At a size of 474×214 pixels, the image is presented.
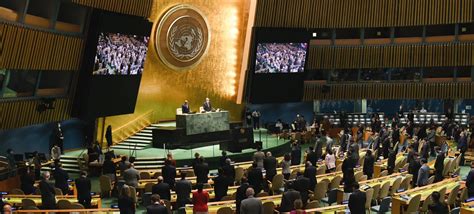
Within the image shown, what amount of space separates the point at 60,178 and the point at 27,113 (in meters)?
6.66

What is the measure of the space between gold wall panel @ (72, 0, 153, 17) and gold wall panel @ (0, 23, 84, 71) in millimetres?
1422

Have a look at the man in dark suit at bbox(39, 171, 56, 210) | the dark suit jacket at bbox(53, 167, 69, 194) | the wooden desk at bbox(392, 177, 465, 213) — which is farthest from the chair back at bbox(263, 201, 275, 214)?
the dark suit jacket at bbox(53, 167, 69, 194)

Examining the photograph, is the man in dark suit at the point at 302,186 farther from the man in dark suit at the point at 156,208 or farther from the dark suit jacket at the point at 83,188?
the dark suit jacket at the point at 83,188

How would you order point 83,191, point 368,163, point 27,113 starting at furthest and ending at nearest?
point 27,113 < point 368,163 < point 83,191

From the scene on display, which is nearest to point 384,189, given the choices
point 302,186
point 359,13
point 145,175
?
point 302,186

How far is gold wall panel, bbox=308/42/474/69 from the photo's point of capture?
3175cm

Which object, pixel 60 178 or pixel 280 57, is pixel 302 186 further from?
pixel 280 57

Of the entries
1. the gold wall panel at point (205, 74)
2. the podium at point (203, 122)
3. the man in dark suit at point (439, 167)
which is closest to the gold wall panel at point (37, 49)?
the gold wall panel at point (205, 74)

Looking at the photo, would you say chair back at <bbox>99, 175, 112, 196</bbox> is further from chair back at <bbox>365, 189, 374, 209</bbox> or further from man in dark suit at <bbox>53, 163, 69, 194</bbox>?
chair back at <bbox>365, 189, 374, 209</bbox>

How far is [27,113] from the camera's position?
66.5 feet

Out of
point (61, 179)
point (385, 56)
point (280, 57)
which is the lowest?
point (61, 179)

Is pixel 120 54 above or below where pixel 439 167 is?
above

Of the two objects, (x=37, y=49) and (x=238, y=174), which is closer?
(x=238, y=174)

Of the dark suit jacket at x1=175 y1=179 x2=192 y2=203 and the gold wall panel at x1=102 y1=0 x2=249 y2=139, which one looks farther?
the gold wall panel at x1=102 y1=0 x2=249 y2=139
